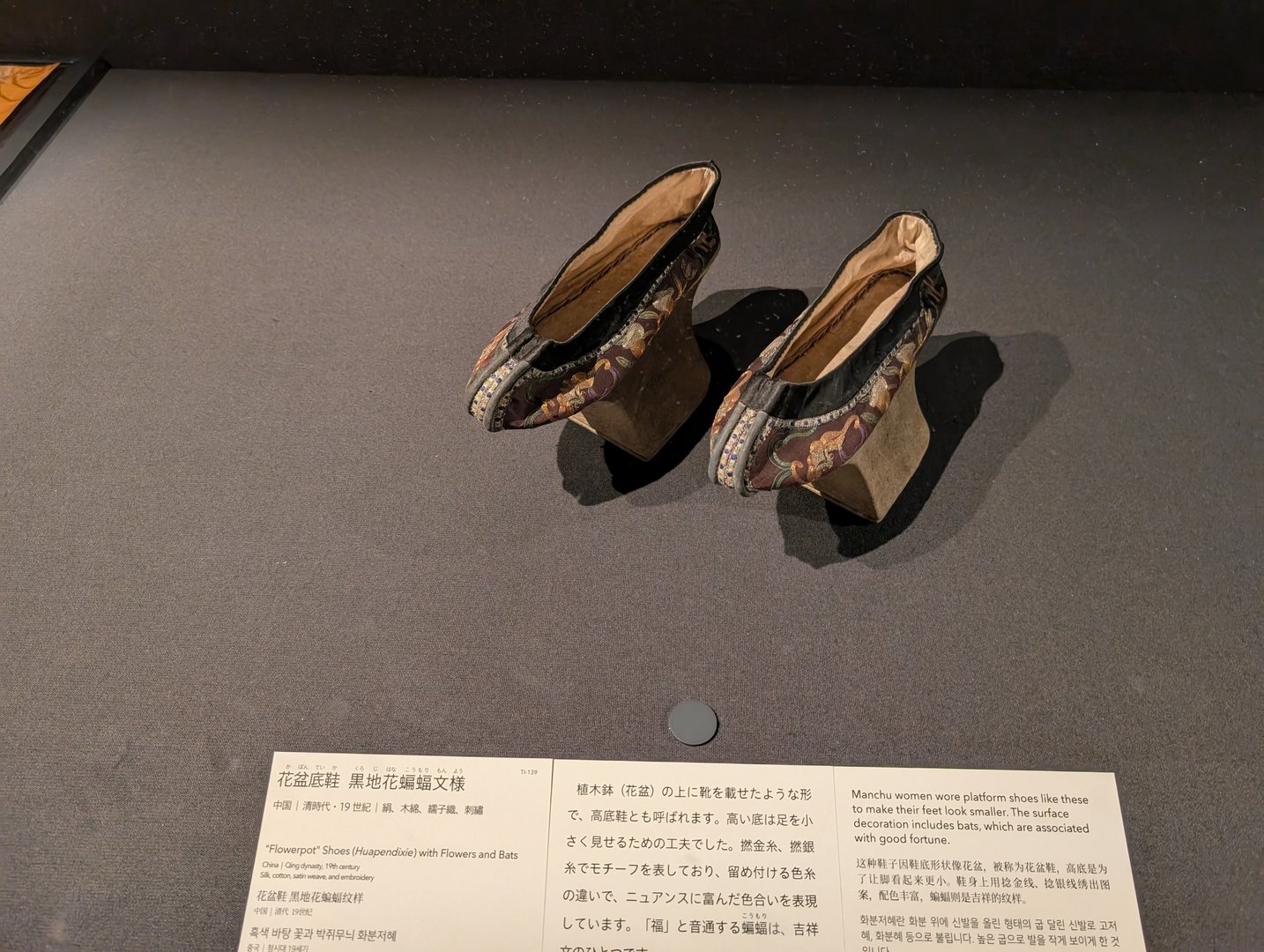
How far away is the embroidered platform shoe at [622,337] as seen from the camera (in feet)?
4.19

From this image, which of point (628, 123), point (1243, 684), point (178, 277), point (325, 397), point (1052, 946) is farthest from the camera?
point (628, 123)

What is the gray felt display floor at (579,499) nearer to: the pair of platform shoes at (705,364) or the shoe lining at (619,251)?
the pair of platform shoes at (705,364)

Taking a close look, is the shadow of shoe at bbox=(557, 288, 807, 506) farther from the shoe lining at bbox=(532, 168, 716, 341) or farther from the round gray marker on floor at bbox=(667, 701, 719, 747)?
the round gray marker on floor at bbox=(667, 701, 719, 747)

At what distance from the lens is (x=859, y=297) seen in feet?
4.70

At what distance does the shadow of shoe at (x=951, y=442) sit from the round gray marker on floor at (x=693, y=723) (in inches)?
10.8

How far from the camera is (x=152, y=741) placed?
1.29 m

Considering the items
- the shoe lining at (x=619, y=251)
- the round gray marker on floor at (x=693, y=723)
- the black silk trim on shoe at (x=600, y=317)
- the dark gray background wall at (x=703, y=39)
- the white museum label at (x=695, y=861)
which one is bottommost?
the white museum label at (x=695, y=861)

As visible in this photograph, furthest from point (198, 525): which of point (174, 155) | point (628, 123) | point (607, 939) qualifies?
point (628, 123)

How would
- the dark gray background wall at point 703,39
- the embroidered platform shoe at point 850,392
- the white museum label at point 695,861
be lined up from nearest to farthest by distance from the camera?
the white museum label at point 695,861 < the embroidered platform shoe at point 850,392 < the dark gray background wall at point 703,39

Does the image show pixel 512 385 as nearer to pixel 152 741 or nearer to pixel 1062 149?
pixel 152 741

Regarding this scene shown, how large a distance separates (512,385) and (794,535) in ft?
1.56

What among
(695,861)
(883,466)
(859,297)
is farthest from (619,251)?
(695,861)

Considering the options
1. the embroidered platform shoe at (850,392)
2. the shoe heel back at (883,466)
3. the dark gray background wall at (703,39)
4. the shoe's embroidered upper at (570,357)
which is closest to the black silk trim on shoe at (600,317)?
the shoe's embroidered upper at (570,357)

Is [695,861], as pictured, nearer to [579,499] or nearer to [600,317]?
[579,499]
